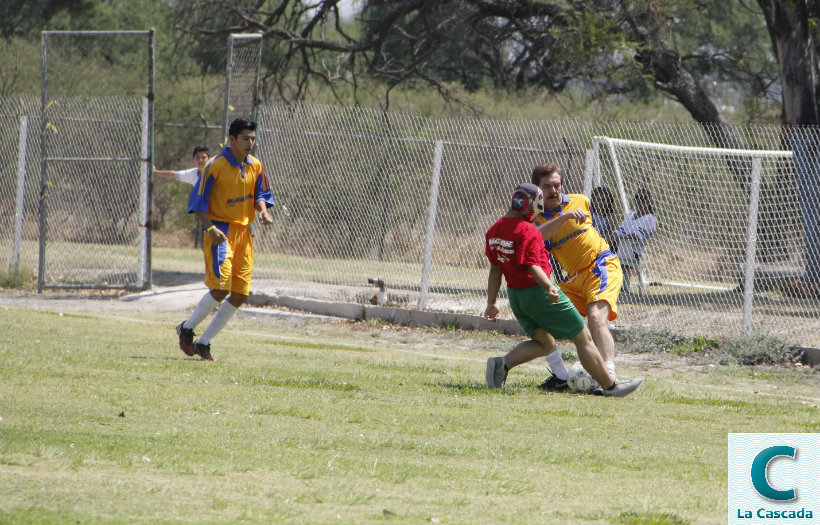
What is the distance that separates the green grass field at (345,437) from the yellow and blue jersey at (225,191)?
4.09ft

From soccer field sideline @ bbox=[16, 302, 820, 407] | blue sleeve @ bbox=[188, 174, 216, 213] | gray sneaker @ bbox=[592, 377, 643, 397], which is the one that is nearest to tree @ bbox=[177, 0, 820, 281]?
soccer field sideline @ bbox=[16, 302, 820, 407]

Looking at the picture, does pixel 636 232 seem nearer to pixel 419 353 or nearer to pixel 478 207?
pixel 478 207

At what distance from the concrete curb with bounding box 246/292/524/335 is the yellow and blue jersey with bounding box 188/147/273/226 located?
4.28 meters

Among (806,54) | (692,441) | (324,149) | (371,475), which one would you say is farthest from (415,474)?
(806,54)

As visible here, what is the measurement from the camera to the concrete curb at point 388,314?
502 inches

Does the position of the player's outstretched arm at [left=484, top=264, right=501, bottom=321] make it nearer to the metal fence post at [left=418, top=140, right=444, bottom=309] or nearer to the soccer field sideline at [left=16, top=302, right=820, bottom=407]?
the soccer field sideline at [left=16, top=302, right=820, bottom=407]

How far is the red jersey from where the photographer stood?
7512 mm

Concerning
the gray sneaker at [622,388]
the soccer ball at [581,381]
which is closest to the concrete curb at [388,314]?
the soccer ball at [581,381]

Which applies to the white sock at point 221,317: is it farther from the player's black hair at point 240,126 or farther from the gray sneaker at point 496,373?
the gray sneaker at point 496,373

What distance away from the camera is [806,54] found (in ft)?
56.7

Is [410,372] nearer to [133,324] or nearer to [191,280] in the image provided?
[133,324]

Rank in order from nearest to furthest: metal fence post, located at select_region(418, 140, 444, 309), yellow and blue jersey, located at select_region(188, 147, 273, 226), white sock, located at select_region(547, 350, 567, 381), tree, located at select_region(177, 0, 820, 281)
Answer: white sock, located at select_region(547, 350, 567, 381) < yellow and blue jersey, located at select_region(188, 147, 273, 226) < metal fence post, located at select_region(418, 140, 444, 309) < tree, located at select_region(177, 0, 820, 281)

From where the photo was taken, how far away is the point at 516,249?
7551mm

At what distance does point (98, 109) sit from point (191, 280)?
3.58 m
